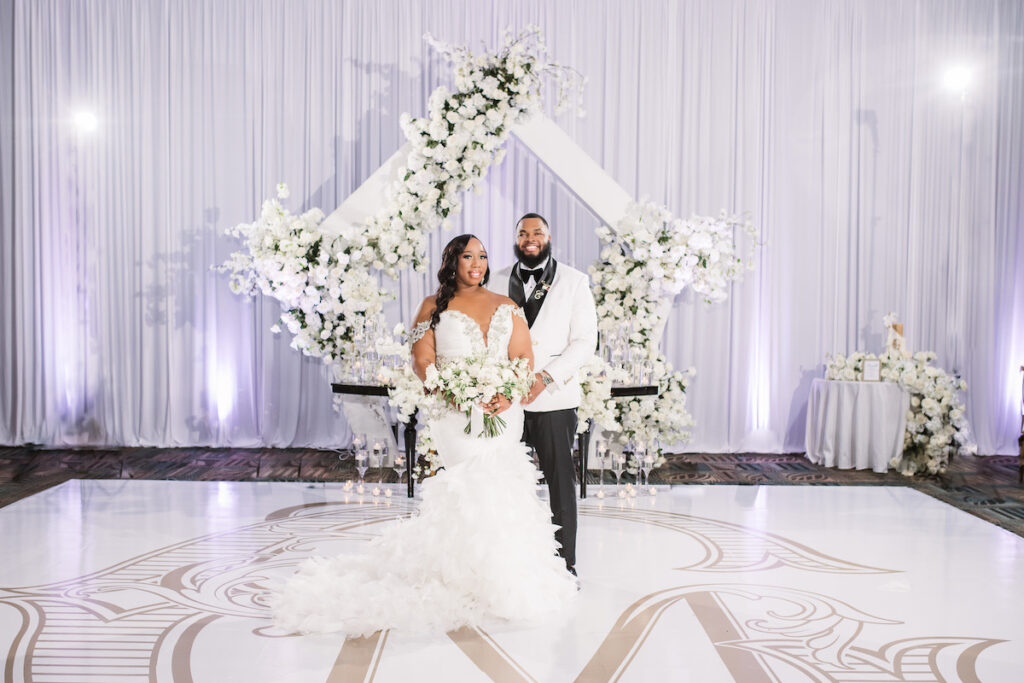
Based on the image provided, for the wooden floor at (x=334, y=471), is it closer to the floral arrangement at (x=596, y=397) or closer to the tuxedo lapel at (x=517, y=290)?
the floral arrangement at (x=596, y=397)

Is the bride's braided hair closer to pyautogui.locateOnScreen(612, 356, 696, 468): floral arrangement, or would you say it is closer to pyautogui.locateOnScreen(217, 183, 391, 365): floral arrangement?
pyautogui.locateOnScreen(217, 183, 391, 365): floral arrangement

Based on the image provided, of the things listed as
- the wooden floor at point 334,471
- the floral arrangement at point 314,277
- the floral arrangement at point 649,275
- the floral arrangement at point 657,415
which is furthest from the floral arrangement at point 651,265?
the floral arrangement at point 314,277

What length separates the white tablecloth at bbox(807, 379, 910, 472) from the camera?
7.26 m

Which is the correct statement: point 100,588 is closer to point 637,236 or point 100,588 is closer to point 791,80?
point 637,236

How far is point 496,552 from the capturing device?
133 inches

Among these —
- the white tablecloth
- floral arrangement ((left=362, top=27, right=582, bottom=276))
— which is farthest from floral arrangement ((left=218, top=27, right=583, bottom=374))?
the white tablecloth

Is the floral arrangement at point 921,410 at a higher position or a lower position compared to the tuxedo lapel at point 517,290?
lower

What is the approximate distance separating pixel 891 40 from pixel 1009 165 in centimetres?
181

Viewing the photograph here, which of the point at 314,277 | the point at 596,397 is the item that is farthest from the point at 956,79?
the point at 314,277

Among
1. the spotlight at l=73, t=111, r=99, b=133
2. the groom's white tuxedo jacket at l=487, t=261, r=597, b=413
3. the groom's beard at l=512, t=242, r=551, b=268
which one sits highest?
the spotlight at l=73, t=111, r=99, b=133

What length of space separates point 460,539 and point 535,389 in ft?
2.37

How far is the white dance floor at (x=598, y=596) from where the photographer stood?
118 inches

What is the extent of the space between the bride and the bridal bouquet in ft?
0.17

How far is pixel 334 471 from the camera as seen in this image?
7.19 metres
